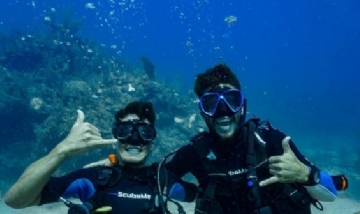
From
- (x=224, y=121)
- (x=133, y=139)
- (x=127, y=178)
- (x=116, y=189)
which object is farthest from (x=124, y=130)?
(x=224, y=121)

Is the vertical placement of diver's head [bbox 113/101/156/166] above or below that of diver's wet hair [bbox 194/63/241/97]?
below

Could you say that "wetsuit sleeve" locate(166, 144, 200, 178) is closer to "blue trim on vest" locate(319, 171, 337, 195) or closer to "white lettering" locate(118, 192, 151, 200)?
"white lettering" locate(118, 192, 151, 200)

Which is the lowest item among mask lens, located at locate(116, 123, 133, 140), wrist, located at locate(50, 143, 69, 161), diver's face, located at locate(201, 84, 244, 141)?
wrist, located at locate(50, 143, 69, 161)

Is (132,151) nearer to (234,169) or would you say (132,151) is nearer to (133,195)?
(133,195)

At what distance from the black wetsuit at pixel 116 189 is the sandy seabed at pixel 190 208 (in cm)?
761

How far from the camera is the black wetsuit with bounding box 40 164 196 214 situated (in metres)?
3.46

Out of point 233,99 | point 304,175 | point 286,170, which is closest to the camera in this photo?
point 286,170

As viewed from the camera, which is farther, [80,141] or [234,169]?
[234,169]

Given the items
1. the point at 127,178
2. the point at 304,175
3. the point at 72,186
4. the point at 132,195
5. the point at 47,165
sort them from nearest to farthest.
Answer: the point at 47,165, the point at 304,175, the point at 72,186, the point at 132,195, the point at 127,178

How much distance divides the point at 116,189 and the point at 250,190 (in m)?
1.54

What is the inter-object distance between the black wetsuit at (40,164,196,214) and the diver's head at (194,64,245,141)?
0.92m

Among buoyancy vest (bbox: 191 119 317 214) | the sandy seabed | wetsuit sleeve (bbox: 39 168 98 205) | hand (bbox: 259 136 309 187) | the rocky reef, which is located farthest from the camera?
the rocky reef

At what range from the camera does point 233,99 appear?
12.9 feet

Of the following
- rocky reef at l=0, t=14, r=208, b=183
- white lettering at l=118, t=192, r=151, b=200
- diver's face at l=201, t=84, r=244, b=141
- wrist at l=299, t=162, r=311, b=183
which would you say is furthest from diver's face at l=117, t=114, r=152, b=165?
rocky reef at l=0, t=14, r=208, b=183
